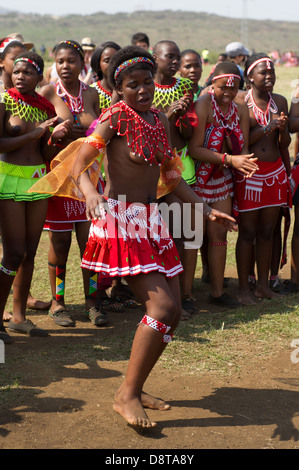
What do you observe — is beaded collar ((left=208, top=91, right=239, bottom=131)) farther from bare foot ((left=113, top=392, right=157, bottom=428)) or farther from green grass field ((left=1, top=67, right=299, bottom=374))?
bare foot ((left=113, top=392, right=157, bottom=428))

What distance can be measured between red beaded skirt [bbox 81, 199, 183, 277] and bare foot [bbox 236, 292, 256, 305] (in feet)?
8.22

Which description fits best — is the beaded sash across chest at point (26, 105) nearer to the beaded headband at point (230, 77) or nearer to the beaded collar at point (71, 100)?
the beaded collar at point (71, 100)

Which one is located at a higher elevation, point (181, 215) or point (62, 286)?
point (181, 215)

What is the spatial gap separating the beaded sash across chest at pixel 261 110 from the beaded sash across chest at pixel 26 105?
218 centimetres

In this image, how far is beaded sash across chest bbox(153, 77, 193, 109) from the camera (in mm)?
6215

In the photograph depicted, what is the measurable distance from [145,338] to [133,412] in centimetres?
45

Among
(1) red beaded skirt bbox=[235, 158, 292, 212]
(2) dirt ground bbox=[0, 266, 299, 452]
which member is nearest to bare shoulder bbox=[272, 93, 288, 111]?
(1) red beaded skirt bbox=[235, 158, 292, 212]

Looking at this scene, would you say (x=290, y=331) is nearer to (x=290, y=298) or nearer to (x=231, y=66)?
(x=290, y=298)

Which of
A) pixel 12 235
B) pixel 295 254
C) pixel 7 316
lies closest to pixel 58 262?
pixel 7 316

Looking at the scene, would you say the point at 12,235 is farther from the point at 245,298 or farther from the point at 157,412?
the point at 245,298

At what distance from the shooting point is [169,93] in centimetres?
625

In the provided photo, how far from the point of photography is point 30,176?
5.30 meters

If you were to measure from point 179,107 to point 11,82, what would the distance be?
4.90 ft
